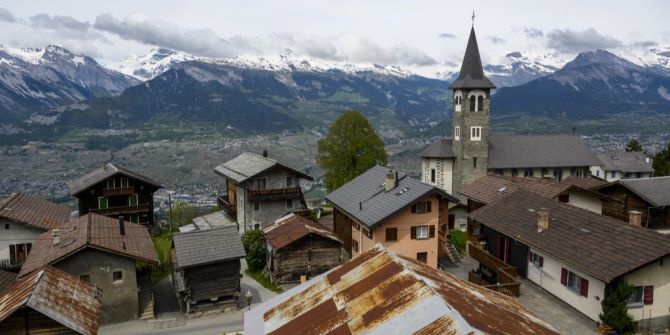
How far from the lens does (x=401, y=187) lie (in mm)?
38156

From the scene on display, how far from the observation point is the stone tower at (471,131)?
6034cm

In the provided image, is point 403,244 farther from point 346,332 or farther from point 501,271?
point 346,332

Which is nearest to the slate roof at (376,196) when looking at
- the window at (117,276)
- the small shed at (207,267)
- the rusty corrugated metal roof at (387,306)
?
the small shed at (207,267)

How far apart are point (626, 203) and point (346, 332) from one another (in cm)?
3747

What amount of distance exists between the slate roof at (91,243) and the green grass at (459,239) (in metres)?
26.2

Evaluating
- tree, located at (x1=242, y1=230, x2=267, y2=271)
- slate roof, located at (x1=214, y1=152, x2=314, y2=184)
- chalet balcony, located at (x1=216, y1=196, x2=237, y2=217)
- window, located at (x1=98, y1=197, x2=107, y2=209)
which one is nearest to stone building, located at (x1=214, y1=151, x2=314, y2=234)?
slate roof, located at (x1=214, y1=152, x2=314, y2=184)

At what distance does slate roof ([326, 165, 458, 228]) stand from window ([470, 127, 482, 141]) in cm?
2136

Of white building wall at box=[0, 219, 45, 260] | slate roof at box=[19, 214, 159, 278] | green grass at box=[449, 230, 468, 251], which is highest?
slate roof at box=[19, 214, 159, 278]

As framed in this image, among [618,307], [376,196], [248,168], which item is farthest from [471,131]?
[618,307]

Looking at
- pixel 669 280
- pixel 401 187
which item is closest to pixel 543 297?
pixel 669 280

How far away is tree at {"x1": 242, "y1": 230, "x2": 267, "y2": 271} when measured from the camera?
129 ft

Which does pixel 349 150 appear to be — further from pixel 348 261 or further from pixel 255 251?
pixel 348 261

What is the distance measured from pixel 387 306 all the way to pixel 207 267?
18617 mm

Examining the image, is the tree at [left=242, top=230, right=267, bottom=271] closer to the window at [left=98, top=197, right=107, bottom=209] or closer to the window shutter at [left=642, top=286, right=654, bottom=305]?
the window at [left=98, top=197, right=107, bottom=209]
